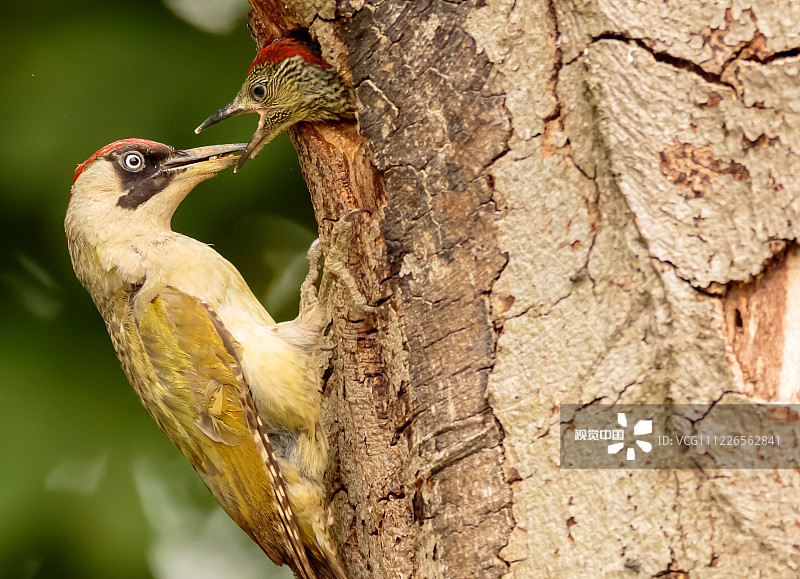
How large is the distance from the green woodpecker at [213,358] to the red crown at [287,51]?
69cm

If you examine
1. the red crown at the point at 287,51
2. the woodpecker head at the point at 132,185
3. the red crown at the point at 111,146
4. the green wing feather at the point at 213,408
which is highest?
the red crown at the point at 287,51

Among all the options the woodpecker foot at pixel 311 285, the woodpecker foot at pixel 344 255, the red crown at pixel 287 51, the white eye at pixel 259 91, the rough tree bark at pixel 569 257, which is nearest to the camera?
the rough tree bark at pixel 569 257

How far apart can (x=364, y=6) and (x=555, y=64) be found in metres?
0.54

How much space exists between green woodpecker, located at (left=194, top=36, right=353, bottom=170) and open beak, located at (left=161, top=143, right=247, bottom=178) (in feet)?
1.36

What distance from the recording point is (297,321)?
304cm

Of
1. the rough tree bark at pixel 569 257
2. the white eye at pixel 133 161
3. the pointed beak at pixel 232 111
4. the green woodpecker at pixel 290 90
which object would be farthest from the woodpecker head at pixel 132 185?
the rough tree bark at pixel 569 257

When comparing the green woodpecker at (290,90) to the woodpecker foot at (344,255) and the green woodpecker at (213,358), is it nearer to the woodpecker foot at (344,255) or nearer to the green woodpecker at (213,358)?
the woodpecker foot at (344,255)

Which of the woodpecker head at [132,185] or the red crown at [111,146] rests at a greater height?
the red crown at [111,146]

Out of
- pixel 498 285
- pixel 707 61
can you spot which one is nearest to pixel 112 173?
pixel 498 285

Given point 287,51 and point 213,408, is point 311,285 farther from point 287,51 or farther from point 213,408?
point 287,51

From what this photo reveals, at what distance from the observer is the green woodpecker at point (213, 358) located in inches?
109

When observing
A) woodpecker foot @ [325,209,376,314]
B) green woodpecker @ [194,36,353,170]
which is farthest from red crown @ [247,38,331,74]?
woodpecker foot @ [325,209,376,314]

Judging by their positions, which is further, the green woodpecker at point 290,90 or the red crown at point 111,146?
the red crown at point 111,146

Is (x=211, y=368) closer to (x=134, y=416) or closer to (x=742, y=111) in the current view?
(x=134, y=416)
